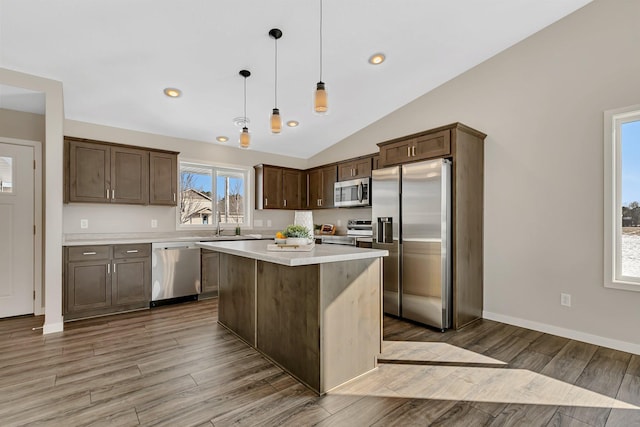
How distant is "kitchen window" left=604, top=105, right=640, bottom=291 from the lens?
9.35ft

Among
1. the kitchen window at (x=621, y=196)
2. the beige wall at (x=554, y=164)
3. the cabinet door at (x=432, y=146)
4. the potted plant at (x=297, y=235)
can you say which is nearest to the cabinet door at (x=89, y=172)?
the potted plant at (x=297, y=235)

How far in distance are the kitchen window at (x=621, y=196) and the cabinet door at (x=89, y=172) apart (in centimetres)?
560

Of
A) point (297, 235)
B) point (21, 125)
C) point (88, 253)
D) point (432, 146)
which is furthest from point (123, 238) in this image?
point (432, 146)

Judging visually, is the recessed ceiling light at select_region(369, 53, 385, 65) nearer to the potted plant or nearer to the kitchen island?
the potted plant

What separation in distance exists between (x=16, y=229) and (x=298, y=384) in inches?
155

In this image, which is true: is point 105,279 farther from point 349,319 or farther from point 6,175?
point 349,319

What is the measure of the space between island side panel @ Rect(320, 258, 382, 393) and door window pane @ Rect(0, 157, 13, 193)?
4.12 metres

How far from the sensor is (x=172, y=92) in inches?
149

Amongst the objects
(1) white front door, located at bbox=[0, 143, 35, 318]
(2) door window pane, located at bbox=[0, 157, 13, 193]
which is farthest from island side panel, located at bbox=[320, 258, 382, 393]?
(2) door window pane, located at bbox=[0, 157, 13, 193]

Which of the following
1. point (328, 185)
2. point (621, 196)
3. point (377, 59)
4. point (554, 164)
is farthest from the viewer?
point (328, 185)

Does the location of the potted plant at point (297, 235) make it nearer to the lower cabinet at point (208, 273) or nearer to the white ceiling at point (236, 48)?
the white ceiling at point (236, 48)

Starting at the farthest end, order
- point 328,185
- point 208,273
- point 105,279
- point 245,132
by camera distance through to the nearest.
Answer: point 328,185, point 208,273, point 105,279, point 245,132

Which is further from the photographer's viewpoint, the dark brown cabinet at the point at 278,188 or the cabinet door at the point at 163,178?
the dark brown cabinet at the point at 278,188

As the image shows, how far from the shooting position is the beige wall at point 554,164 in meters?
2.89
